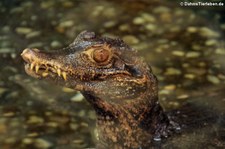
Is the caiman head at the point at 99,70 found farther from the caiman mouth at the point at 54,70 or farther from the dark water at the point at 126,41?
the dark water at the point at 126,41

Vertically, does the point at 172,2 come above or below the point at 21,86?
above

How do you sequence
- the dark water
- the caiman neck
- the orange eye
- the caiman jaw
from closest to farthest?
1. the caiman jaw
2. the orange eye
3. the caiman neck
4. the dark water

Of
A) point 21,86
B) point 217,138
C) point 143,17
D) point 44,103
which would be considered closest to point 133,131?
point 217,138

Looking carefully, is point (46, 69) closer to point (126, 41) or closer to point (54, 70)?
point (54, 70)

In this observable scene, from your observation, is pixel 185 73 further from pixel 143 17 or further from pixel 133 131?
pixel 133 131

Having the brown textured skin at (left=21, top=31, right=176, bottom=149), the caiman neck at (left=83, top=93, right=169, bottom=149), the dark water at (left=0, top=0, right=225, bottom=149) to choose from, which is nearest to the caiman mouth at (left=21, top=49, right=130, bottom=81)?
the brown textured skin at (left=21, top=31, right=176, bottom=149)

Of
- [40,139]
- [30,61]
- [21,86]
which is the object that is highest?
[30,61]

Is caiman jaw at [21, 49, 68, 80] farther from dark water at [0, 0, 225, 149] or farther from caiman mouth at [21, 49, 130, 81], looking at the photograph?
dark water at [0, 0, 225, 149]
